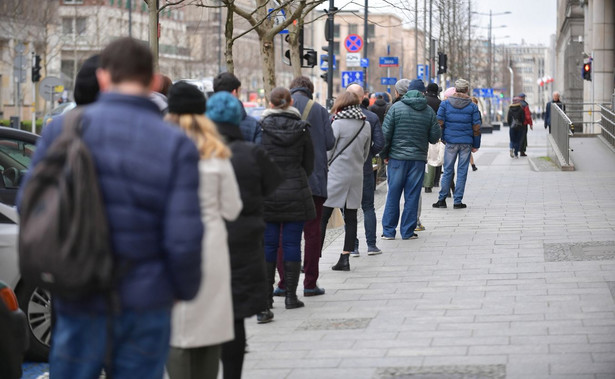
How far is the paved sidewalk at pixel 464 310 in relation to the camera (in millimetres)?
7395

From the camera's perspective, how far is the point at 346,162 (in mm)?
11938

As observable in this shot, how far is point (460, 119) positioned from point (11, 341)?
1226 centimetres

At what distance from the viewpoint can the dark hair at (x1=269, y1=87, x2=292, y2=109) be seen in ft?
30.3

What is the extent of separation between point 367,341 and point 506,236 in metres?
6.47

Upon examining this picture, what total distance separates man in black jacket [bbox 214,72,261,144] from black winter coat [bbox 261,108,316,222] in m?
0.35

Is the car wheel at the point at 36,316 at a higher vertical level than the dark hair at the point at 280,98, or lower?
lower

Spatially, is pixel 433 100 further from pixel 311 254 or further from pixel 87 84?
pixel 87 84

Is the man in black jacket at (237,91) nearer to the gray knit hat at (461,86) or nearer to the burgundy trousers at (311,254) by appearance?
the burgundy trousers at (311,254)

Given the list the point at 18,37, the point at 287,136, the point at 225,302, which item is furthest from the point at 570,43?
the point at 225,302

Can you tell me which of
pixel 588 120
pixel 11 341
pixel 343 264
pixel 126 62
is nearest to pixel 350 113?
pixel 343 264

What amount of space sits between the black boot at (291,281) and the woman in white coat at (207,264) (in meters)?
3.84

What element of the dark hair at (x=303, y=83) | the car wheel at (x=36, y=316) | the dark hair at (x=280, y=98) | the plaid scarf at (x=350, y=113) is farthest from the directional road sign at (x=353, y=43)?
the car wheel at (x=36, y=316)

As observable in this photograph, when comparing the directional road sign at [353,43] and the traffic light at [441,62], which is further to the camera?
the traffic light at [441,62]

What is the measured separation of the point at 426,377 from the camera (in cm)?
702
